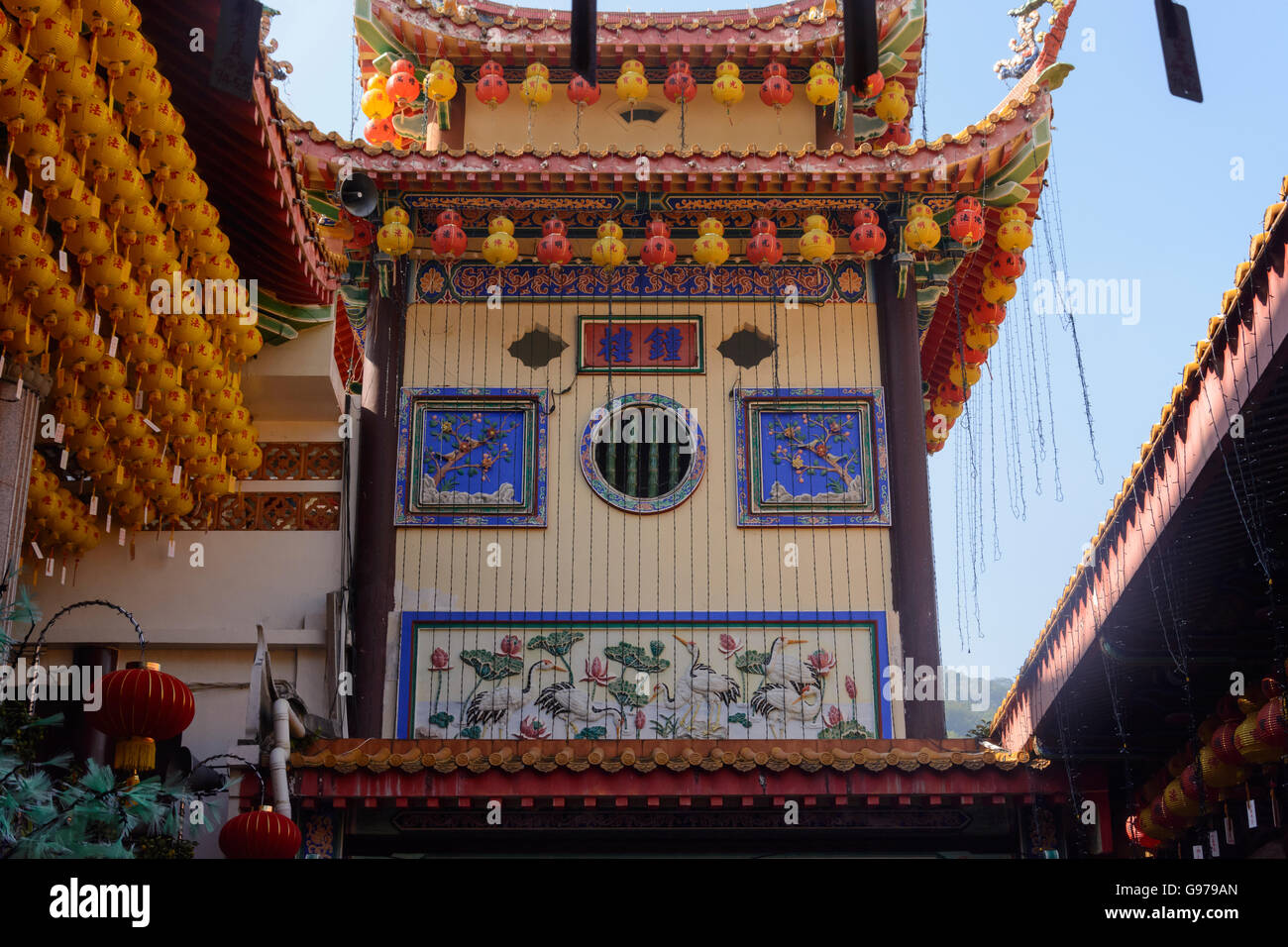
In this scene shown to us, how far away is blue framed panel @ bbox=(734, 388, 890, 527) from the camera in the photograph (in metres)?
12.1

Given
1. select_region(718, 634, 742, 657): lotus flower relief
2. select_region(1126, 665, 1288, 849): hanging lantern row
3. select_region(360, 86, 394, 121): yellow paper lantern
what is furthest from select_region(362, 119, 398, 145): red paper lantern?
select_region(1126, 665, 1288, 849): hanging lantern row

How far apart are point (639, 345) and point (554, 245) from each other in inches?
41.7

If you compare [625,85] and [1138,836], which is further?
[625,85]

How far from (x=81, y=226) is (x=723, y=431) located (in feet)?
17.3

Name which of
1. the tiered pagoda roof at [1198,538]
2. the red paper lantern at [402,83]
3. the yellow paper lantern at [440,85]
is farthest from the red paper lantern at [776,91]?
the tiered pagoda roof at [1198,538]

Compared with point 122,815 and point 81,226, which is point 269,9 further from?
point 122,815

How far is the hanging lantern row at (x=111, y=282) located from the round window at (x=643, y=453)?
2621 millimetres

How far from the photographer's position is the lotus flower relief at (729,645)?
11.7 m

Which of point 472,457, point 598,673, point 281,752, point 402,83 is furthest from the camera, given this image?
point 402,83

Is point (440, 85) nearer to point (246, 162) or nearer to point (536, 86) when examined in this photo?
point (536, 86)

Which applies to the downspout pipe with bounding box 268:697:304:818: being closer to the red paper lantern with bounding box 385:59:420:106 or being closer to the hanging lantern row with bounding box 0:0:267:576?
the hanging lantern row with bounding box 0:0:267:576

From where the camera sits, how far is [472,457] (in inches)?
483

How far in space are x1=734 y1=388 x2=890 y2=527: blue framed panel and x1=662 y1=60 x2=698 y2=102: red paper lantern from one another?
309 cm

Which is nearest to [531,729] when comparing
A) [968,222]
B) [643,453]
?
[643,453]
